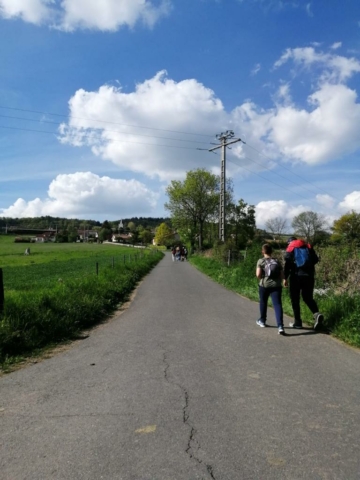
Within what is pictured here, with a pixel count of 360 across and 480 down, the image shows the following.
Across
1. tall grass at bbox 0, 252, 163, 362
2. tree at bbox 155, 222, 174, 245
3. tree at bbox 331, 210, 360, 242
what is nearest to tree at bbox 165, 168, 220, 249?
tree at bbox 331, 210, 360, 242

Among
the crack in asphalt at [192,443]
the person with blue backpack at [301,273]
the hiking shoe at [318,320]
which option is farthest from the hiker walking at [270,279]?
the crack in asphalt at [192,443]

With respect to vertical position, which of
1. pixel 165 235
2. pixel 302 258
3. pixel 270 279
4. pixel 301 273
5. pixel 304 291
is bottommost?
pixel 304 291

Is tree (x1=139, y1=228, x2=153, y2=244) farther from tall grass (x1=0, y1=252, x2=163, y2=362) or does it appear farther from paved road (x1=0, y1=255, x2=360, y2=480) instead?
paved road (x1=0, y1=255, x2=360, y2=480)

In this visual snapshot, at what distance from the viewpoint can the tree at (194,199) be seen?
61812 millimetres

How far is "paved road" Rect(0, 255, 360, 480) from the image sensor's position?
276cm

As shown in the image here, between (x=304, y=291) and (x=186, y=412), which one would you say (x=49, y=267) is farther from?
(x=186, y=412)

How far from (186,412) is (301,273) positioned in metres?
4.59

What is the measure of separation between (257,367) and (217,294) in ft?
28.7

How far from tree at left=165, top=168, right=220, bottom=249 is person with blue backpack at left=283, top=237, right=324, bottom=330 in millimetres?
52857

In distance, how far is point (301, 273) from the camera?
7.48 m

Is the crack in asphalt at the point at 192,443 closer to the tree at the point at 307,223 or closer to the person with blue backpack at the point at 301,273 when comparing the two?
the person with blue backpack at the point at 301,273

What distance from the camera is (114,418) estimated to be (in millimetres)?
3537

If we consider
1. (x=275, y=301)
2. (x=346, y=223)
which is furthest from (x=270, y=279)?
(x=346, y=223)

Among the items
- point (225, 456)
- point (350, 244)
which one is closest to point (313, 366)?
point (225, 456)
